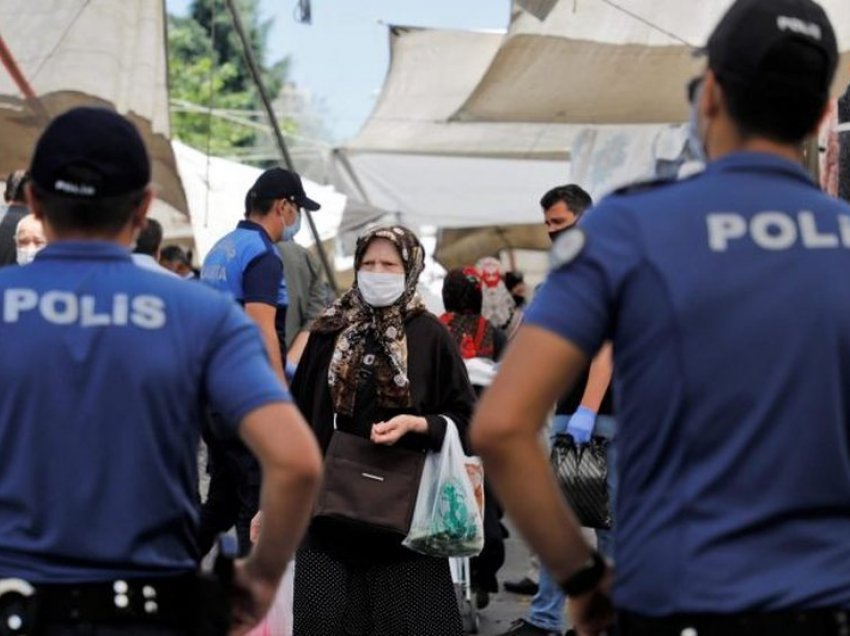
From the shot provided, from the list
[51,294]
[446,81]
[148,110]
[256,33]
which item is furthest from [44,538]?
[256,33]

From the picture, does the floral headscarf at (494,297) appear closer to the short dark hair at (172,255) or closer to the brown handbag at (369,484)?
the short dark hair at (172,255)

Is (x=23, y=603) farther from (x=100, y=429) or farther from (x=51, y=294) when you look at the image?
(x=51, y=294)

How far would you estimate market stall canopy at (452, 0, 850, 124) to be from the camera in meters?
14.1

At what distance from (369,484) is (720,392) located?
12.9ft

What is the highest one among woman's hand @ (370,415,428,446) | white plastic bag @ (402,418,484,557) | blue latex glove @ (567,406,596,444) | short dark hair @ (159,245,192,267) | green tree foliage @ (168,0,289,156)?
green tree foliage @ (168,0,289,156)

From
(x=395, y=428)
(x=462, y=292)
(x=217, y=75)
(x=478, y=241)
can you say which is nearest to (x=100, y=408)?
(x=395, y=428)

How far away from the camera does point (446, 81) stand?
74.3ft

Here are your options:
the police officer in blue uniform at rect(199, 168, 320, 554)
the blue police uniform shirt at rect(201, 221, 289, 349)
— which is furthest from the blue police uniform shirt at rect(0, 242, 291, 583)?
the blue police uniform shirt at rect(201, 221, 289, 349)

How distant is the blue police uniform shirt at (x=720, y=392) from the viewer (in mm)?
3371

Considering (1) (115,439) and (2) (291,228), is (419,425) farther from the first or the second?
(1) (115,439)

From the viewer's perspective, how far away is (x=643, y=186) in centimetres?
356

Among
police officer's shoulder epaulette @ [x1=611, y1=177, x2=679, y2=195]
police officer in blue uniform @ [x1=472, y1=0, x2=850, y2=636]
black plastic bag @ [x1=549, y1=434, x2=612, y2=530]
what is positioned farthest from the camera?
black plastic bag @ [x1=549, y1=434, x2=612, y2=530]

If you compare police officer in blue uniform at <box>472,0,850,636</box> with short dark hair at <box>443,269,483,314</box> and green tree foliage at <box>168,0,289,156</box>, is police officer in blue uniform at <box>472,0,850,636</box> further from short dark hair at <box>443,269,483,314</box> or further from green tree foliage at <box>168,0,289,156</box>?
green tree foliage at <box>168,0,289,156</box>

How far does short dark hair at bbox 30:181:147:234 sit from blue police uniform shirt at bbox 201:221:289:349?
4355mm
